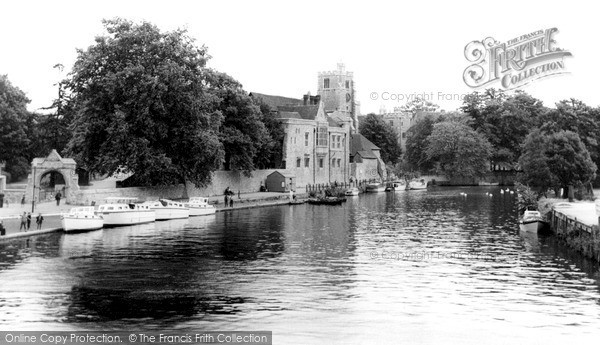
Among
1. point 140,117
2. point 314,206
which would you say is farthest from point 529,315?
point 314,206

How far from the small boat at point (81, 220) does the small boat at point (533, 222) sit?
2953cm

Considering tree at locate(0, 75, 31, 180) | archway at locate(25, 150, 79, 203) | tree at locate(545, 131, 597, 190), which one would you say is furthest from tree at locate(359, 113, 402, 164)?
archway at locate(25, 150, 79, 203)

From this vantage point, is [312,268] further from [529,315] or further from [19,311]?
[19,311]

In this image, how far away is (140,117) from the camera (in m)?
60.5

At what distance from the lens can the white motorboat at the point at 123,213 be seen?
5156 cm

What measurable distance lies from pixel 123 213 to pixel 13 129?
103 feet

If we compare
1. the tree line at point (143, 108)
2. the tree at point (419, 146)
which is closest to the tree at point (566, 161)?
the tree line at point (143, 108)

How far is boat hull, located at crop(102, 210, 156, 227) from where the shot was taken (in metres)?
51.5

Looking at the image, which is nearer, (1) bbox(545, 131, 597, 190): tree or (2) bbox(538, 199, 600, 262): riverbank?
(2) bbox(538, 199, 600, 262): riverbank

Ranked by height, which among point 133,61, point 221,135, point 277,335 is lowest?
point 277,335

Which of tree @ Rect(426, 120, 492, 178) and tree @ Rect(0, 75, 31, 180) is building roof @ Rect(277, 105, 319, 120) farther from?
tree @ Rect(0, 75, 31, 180)

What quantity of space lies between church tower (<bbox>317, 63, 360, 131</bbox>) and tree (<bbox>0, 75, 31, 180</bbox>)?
3212 inches

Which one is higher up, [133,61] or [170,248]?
[133,61]

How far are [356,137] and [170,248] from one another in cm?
9315
